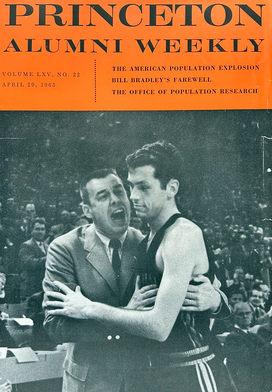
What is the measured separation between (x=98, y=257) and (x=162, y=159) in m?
0.61

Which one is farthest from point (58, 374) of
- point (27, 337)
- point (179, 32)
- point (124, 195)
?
point (179, 32)

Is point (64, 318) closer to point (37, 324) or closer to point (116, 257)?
point (37, 324)

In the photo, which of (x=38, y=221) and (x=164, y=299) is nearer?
(x=164, y=299)

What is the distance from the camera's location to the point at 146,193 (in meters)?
2.00

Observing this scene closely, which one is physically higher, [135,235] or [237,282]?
[135,235]

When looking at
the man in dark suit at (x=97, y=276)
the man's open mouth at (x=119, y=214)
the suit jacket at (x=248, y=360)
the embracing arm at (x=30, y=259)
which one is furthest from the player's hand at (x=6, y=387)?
the suit jacket at (x=248, y=360)

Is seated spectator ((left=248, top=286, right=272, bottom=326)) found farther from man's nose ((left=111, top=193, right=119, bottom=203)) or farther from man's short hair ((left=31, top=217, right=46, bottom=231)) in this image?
man's short hair ((left=31, top=217, right=46, bottom=231))

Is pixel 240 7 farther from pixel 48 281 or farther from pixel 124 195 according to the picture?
pixel 48 281

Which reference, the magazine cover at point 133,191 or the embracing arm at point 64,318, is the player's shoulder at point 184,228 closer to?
the magazine cover at point 133,191

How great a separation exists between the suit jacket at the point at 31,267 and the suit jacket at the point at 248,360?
103 centimetres

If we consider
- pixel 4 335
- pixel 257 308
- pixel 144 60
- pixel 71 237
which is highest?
pixel 144 60

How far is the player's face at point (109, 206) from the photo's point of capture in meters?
1.99

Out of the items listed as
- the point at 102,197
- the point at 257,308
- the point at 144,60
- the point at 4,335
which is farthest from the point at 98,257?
the point at 144,60

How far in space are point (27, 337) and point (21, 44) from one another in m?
1.55
